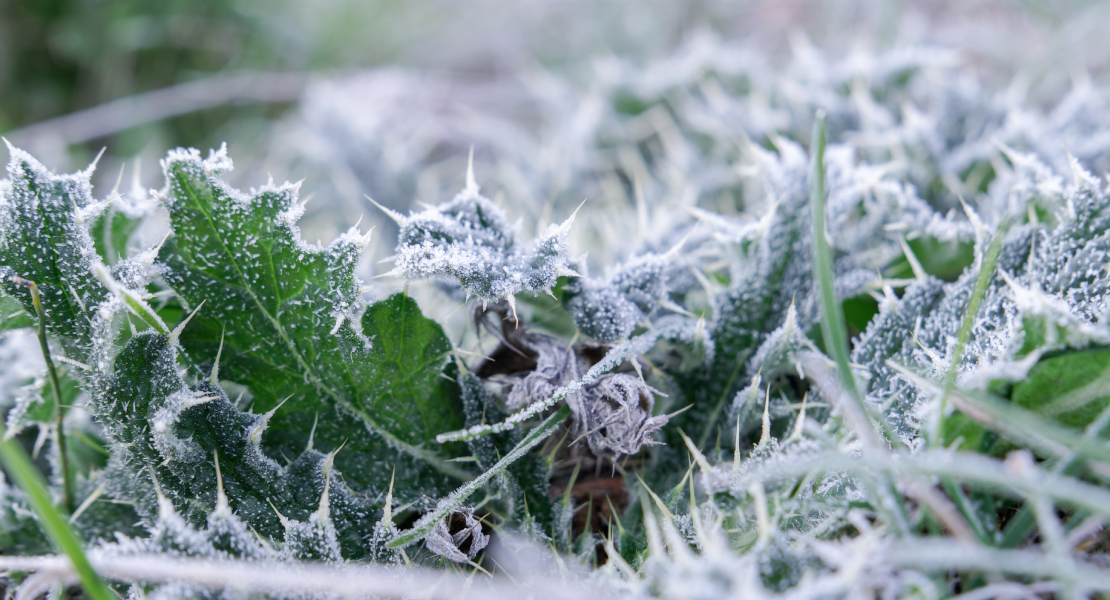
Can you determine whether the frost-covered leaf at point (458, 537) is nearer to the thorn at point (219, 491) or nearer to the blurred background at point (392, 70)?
the thorn at point (219, 491)

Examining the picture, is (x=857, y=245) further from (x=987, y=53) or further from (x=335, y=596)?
(x=987, y=53)

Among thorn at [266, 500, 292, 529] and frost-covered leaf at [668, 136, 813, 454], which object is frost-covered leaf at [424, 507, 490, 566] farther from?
frost-covered leaf at [668, 136, 813, 454]

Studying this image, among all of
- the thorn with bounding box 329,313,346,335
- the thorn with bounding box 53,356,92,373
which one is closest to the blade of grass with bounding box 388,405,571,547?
the thorn with bounding box 329,313,346,335

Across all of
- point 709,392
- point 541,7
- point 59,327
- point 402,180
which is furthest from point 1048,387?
point 541,7

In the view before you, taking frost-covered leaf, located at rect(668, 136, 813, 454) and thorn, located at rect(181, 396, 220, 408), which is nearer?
thorn, located at rect(181, 396, 220, 408)

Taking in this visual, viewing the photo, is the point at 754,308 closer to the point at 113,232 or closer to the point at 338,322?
the point at 338,322

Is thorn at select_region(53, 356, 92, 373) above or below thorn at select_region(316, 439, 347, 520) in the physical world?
above
